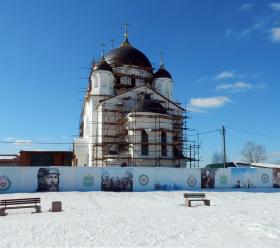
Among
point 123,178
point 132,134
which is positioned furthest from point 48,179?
point 132,134

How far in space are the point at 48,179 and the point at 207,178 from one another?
46.2 feet

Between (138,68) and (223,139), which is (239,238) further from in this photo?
(138,68)

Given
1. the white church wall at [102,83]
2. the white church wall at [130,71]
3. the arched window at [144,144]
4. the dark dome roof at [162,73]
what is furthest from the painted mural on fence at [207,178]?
the dark dome roof at [162,73]

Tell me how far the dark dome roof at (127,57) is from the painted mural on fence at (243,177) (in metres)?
22.0

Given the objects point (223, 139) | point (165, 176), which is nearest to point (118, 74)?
point (223, 139)

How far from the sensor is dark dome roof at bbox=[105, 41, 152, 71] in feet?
159

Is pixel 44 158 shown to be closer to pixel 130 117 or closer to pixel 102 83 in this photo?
pixel 102 83

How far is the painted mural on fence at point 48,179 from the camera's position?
27.2 meters

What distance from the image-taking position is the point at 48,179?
27.5 m

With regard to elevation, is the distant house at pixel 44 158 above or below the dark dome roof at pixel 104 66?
below

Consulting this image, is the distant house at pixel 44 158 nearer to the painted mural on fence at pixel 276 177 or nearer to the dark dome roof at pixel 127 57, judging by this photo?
the dark dome roof at pixel 127 57

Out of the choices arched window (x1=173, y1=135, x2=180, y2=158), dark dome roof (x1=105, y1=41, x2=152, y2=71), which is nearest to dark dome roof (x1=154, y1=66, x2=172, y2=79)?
dark dome roof (x1=105, y1=41, x2=152, y2=71)

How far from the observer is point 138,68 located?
48.7 metres

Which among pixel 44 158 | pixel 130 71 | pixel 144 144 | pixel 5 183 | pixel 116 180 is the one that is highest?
pixel 130 71
